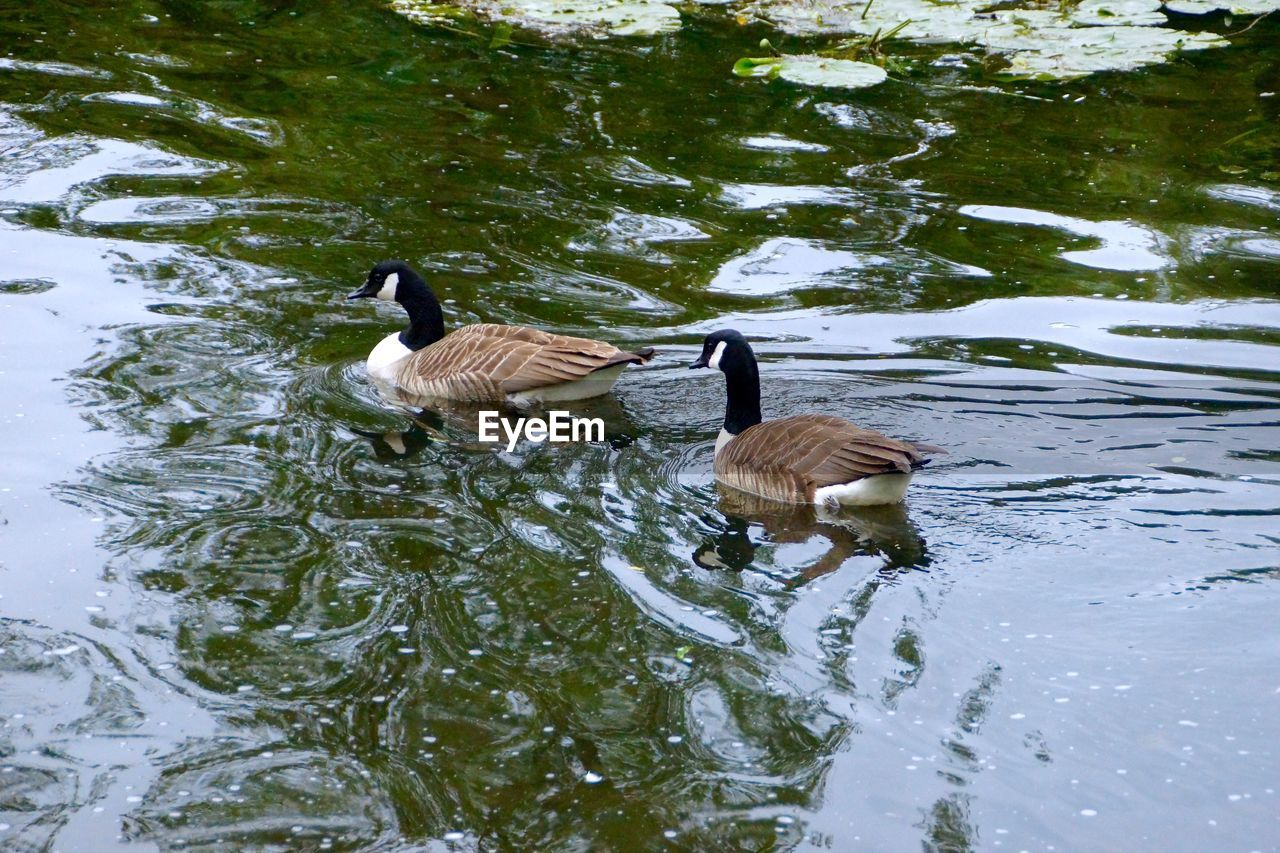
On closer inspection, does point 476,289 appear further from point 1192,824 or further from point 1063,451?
point 1192,824

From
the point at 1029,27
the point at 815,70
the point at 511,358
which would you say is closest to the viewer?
the point at 511,358

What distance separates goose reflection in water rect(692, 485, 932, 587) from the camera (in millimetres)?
7113

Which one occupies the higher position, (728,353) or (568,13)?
(568,13)

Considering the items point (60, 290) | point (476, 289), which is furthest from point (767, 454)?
point (60, 290)

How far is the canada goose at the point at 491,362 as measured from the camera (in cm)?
899

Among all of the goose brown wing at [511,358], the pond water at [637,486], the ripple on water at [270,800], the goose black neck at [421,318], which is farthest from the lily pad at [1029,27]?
the ripple on water at [270,800]

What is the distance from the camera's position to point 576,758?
5.52 metres

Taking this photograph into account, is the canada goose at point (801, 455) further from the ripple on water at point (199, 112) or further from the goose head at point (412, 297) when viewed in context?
the ripple on water at point (199, 112)

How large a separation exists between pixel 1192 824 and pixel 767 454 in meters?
3.30

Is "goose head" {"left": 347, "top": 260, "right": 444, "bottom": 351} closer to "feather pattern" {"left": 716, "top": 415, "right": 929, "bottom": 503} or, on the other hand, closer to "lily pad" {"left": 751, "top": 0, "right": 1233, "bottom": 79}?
"feather pattern" {"left": 716, "top": 415, "right": 929, "bottom": 503}

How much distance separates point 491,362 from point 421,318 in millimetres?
903

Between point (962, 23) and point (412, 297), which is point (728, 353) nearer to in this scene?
point (412, 297)

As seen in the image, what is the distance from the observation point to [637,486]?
26.0 ft

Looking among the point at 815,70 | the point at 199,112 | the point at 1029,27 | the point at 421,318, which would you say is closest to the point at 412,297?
the point at 421,318
